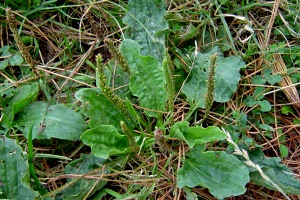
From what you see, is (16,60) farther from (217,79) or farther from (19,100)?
(217,79)

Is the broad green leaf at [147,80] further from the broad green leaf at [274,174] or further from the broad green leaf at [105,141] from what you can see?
the broad green leaf at [274,174]

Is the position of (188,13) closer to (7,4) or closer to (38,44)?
(38,44)

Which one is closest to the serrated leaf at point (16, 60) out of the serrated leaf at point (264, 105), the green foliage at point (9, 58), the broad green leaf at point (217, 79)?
the green foliage at point (9, 58)

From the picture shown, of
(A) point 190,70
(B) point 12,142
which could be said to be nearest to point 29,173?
(B) point 12,142

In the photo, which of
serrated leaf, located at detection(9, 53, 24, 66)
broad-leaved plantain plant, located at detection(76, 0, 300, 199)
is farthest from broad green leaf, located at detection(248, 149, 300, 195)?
serrated leaf, located at detection(9, 53, 24, 66)

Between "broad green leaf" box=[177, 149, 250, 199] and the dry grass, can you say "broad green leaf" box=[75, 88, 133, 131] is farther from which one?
"broad green leaf" box=[177, 149, 250, 199]

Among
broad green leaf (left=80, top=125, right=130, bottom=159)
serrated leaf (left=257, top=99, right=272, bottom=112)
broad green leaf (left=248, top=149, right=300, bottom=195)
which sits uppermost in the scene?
broad green leaf (left=80, top=125, right=130, bottom=159)
